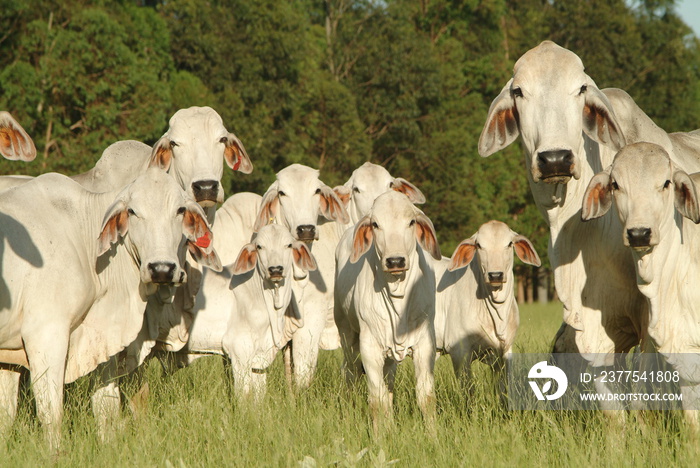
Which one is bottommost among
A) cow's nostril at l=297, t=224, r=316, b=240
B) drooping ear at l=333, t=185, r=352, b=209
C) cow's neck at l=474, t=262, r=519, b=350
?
cow's neck at l=474, t=262, r=519, b=350

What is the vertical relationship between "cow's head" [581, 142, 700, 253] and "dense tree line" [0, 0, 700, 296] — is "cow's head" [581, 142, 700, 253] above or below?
below

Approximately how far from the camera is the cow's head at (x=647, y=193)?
15.6 feet

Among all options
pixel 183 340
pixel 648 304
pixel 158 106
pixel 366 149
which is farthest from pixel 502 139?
pixel 366 149

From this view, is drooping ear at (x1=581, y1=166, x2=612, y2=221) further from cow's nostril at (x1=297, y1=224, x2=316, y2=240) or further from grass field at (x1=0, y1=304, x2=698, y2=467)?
cow's nostril at (x1=297, y1=224, x2=316, y2=240)

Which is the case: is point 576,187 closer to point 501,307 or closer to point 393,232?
point 393,232

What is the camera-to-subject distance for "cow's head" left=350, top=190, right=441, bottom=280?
254 inches

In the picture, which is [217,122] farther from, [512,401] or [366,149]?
[366,149]

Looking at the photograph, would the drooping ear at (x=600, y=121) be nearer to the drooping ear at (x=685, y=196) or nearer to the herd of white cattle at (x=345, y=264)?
the herd of white cattle at (x=345, y=264)

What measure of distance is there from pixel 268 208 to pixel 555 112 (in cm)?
397

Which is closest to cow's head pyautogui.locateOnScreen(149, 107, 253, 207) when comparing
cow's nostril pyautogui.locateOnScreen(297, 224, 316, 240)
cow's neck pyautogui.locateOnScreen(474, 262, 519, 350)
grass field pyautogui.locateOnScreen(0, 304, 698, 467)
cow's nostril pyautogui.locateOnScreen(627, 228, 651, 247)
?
cow's nostril pyautogui.locateOnScreen(297, 224, 316, 240)

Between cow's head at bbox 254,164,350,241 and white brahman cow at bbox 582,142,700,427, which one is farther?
cow's head at bbox 254,164,350,241

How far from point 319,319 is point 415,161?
1730cm

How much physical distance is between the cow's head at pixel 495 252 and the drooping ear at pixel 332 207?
4.62 feet

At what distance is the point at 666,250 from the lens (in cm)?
496
